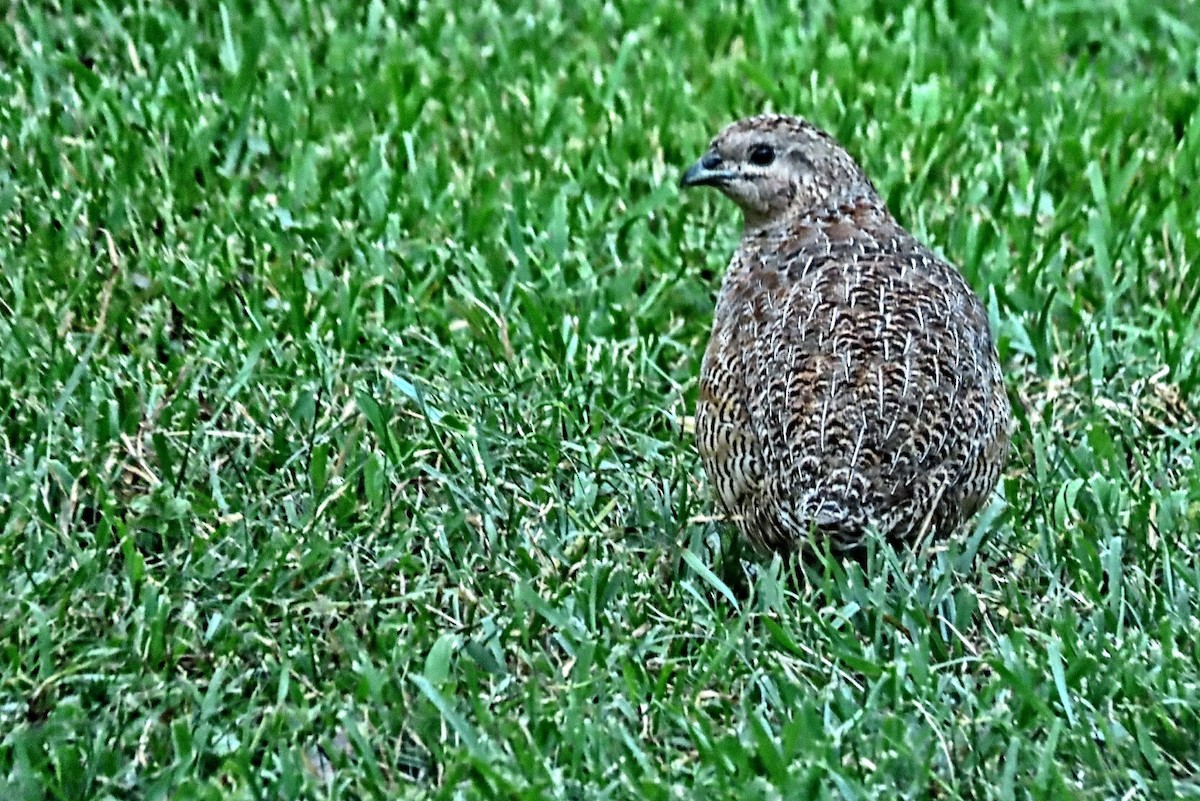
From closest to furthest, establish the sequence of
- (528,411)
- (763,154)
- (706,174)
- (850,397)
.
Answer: (850,397) → (528,411) → (763,154) → (706,174)

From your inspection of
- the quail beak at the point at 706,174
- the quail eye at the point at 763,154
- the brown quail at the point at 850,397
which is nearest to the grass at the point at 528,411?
the brown quail at the point at 850,397

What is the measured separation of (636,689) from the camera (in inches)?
201

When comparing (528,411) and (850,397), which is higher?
(850,397)

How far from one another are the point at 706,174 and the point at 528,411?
3.42 feet

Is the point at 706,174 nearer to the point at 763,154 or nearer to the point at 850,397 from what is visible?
the point at 763,154

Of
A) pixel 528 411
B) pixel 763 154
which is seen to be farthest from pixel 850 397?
pixel 763 154

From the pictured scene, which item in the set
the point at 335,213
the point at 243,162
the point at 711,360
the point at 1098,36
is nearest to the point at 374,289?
the point at 335,213

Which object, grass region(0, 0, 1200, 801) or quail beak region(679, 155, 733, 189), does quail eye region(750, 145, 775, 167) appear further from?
grass region(0, 0, 1200, 801)

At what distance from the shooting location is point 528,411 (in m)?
6.55

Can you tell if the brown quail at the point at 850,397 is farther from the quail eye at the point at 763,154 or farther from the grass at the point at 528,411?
the quail eye at the point at 763,154

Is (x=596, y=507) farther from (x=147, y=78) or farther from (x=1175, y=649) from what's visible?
(x=147, y=78)

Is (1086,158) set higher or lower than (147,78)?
lower

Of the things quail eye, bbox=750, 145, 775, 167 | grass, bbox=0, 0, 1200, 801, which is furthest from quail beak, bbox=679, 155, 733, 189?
grass, bbox=0, 0, 1200, 801

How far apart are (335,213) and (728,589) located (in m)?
2.57
